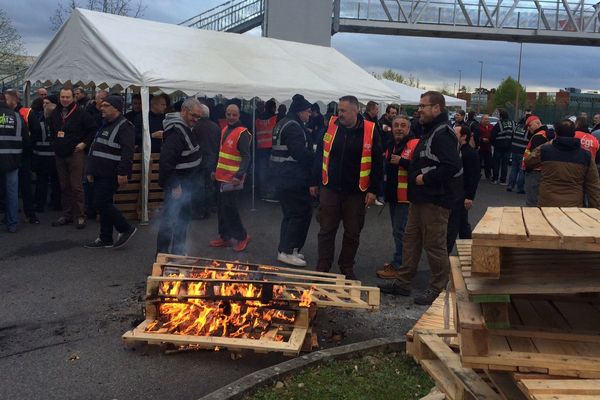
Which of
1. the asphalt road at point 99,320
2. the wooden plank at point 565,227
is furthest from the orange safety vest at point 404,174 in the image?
the wooden plank at point 565,227

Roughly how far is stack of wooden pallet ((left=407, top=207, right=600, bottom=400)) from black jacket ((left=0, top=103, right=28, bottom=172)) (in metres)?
7.17

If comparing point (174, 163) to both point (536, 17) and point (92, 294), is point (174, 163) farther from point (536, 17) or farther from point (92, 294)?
point (536, 17)

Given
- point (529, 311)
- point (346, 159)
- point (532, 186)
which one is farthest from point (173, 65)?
point (529, 311)

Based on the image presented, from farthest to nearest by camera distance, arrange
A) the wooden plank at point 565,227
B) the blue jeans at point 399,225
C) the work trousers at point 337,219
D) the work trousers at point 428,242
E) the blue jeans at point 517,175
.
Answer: the blue jeans at point 517,175 < the blue jeans at point 399,225 < the work trousers at point 337,219 < the work trousers at point 428,242 < the wooden plank at point 565,227

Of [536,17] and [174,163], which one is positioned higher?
[536,17]

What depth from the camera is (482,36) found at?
26.3 meters

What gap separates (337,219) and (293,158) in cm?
120

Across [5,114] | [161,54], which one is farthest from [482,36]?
[5,114]

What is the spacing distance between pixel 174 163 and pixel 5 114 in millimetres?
3391

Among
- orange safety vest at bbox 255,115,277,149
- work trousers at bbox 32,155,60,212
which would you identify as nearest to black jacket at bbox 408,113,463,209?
orange safety vest at bbox 255,115,277,149

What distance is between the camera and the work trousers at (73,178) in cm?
889

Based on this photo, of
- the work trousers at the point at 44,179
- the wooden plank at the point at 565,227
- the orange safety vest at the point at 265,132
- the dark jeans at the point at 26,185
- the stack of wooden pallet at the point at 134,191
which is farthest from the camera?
the orange safety vest at the point at 265,132

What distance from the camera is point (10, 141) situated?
8305 mm

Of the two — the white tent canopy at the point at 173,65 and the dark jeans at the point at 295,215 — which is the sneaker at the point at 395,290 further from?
the white tent canopy at the point at 173,65
